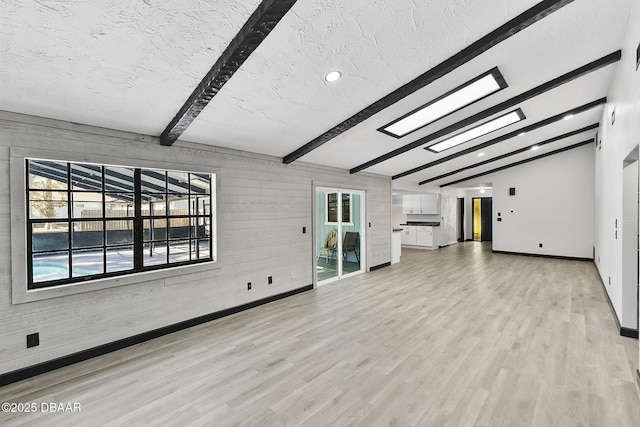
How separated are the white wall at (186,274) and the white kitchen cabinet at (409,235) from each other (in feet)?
17.5

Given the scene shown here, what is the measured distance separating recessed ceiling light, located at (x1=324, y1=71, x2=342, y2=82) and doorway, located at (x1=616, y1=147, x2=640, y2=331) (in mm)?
3315

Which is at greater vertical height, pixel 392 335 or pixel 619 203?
pixel 619 203

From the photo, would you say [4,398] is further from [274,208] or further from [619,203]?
[619,203]

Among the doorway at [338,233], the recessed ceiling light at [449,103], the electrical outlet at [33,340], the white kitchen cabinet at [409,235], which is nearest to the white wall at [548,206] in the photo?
the white kitchen cabinet at [409,235]

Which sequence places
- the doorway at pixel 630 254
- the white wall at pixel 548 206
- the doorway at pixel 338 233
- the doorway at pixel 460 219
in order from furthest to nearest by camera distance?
the doorway at pixel 460 219 < the white wall at pixel 548 206 < the doorway at pixel 338 233 < the doorway at pixel 630 254

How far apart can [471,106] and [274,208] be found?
318 centimetres

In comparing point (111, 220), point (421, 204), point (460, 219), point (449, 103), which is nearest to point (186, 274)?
point (111, 220)

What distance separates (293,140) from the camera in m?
4.13

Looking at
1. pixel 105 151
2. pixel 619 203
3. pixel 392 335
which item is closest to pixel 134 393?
pixel 105 151

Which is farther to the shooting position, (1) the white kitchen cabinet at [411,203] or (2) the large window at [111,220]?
(1) the white kitchen cabinet at [411,203]

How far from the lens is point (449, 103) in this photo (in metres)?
3.76

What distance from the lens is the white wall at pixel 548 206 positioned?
25.2 ft

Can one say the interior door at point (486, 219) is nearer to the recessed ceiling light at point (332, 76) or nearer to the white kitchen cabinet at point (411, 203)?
the white kitchen cabinet at point (411, 203)

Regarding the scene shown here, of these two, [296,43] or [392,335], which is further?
[392,335]
